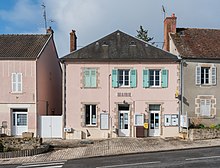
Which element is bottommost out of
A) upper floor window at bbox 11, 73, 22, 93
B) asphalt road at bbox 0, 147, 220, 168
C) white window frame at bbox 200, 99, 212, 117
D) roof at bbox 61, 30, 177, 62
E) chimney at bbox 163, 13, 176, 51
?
asphalt road at bbox 0, 147, 220, 168

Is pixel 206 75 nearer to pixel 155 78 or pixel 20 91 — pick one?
pixel 155 78

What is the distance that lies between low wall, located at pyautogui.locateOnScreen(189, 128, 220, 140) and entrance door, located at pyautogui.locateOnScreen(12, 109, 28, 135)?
39.3ft

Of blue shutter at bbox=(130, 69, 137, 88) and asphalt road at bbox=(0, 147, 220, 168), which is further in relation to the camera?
blue shutter at bbox=(130, 69, 137, 88)

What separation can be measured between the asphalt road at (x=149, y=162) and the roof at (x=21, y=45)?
36.4 ft

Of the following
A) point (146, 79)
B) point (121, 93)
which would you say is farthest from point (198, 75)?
point (121, 93)

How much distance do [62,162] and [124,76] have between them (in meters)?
9.86

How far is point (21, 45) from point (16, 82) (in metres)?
3.44

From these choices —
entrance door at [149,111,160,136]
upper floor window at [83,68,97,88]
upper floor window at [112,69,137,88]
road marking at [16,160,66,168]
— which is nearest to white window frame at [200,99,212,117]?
entrance door at [149,111,160,136]

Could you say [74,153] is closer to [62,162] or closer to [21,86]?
→ [62,162]

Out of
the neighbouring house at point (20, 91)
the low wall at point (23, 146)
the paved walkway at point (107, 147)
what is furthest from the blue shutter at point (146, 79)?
the low wall at point (23, 146)

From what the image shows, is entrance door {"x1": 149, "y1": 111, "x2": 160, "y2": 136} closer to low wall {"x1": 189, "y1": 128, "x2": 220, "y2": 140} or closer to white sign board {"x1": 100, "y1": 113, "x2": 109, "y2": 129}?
low wall {"x1": 189, "y1": 128, "x2": 220, "y2": 140}

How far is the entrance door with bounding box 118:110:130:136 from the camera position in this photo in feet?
70.9

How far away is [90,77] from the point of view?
2177 cm

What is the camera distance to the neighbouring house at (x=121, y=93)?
21516 millimetres
